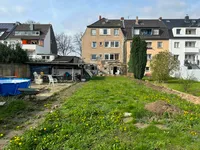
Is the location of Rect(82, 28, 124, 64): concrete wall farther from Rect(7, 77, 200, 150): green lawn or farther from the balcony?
Rect(7, 77, 200, 150): green lawn

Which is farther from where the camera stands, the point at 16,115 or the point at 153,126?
the point at 16,115

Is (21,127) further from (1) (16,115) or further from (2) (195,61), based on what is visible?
(2) (195,61)

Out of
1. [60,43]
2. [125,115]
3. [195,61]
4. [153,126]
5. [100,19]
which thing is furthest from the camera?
[60,43]

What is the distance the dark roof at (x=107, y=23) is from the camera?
46.0m

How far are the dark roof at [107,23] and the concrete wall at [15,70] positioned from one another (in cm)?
2236

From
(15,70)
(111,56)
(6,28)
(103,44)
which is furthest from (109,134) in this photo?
(6,28)

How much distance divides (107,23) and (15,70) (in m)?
28.4

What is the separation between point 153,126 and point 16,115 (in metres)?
4.91

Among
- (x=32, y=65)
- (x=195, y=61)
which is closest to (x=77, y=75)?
(x=32, y=65)

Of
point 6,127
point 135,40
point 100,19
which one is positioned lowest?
point 6,127

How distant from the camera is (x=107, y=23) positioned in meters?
47.6

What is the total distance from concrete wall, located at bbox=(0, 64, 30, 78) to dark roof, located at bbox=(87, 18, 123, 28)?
22362mm

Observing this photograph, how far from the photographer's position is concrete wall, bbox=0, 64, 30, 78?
22.2 metres

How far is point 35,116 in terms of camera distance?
744 cm
